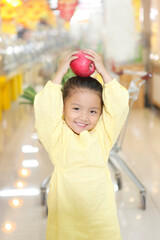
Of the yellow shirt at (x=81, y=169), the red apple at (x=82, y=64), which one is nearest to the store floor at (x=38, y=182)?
the yellow shirt at (x=81, y=169)

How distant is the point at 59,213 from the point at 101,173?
0.81 feet

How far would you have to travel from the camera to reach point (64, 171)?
1513 millimetres

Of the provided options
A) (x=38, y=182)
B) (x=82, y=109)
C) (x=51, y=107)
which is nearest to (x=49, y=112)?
(x=51, y=107)

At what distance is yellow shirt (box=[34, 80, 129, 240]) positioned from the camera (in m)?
1.48

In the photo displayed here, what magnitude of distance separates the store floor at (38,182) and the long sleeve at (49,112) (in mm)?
938

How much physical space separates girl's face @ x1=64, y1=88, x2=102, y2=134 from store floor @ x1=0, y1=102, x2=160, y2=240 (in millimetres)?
975

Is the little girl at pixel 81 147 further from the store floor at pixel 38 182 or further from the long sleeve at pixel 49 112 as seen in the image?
the store floor at pixel 38 182

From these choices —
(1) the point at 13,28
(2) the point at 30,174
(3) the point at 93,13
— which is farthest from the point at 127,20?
(1) the point at 13,28

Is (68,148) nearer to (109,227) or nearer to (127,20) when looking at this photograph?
(109,227)

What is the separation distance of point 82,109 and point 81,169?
9.8 inches

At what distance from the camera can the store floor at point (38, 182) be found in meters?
2.29

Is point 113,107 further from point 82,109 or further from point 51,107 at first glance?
point 51,107

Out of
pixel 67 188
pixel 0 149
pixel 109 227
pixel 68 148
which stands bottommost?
pixel 0 149

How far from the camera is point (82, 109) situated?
4.91 feet
